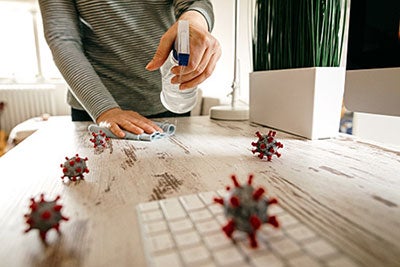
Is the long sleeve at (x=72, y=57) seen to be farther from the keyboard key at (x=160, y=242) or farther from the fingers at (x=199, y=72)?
the keyboard key at (x=160, y=242)

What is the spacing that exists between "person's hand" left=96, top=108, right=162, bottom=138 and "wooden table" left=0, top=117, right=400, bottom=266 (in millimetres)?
35

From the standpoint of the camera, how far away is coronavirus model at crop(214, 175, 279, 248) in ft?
0.58

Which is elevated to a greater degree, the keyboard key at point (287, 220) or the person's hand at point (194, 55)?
the person's hand at point (194, 55)

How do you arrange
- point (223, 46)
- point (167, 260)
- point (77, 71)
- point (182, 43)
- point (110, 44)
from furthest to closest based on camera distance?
point (223, 46) < point (110, 44) < point (77, 71) < point (182, 43) < point (167, 260)

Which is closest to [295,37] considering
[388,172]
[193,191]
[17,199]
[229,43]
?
[388,172]

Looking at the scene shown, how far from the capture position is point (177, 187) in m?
0.30

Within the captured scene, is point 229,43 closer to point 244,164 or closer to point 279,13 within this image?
point 279,13

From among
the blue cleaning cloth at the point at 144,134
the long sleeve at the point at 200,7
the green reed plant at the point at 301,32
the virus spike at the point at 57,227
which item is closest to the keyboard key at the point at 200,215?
the virus spike at the point at 57,227

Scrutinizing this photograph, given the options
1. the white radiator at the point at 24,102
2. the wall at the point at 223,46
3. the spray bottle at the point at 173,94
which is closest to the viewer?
the spray bottle at the point at 173,94

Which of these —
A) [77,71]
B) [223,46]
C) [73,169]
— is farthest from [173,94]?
[223,46]

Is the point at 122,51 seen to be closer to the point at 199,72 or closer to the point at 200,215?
the point at 199,72

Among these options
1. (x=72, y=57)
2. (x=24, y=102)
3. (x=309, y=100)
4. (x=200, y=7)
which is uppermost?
(x=200, y=7)

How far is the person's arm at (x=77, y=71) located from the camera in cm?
61

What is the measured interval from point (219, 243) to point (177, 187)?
0.42 ft
